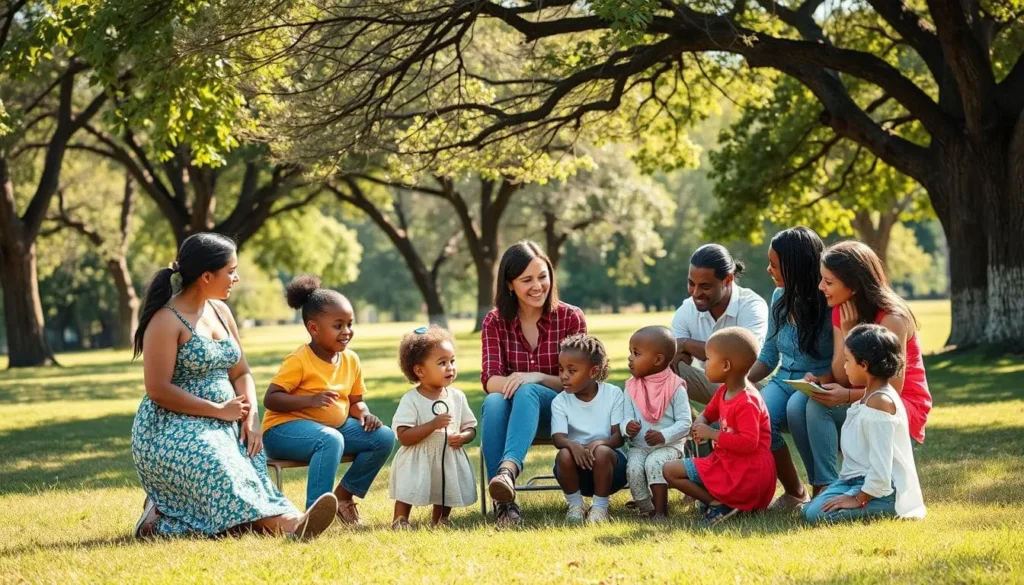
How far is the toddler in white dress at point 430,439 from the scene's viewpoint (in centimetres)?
659

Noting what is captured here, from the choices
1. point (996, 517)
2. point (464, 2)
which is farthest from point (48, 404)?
point (996, 517)

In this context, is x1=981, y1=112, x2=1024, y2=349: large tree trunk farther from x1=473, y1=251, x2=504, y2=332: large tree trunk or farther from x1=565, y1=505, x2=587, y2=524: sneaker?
x1=473, y1=251, x2=504, y2=332: large tree trunk

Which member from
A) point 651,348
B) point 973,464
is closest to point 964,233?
point 973,464

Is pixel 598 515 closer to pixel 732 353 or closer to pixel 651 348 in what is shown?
pixel 651 348

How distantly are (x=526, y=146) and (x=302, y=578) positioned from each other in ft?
35.7

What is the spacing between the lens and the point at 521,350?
23.4ft

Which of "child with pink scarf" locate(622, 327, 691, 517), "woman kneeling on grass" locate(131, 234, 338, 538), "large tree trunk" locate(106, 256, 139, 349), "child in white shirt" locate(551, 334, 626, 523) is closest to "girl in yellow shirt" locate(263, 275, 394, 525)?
"woman kneeling on grass" locate(131, 234, 338, 538)

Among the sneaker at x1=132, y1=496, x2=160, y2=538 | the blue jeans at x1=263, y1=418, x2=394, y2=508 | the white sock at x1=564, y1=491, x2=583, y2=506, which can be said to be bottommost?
the white sock at x1=564, y1=491, x2=583, y2=506

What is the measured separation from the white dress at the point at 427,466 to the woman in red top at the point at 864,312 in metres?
2.02

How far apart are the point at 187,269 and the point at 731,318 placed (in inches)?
130

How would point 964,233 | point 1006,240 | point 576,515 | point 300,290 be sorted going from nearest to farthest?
point 576,515, point 300,290, point 1006,240, point 964,233

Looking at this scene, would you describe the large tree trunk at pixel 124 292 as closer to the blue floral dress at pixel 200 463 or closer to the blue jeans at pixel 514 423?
the blue floral dress at pixel 200 463

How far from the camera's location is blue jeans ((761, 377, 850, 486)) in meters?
6.53

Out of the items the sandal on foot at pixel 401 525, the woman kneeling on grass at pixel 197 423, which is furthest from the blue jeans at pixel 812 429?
the woman kneeling on grass at pixel 197 423
